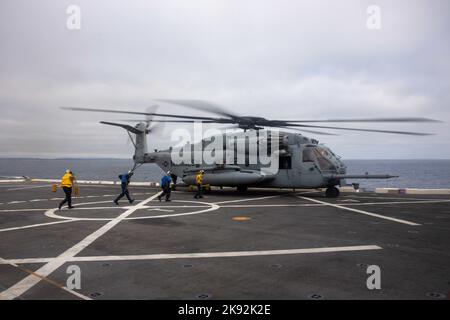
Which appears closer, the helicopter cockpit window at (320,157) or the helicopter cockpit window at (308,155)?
the helicopter cockpit window at (320,157)

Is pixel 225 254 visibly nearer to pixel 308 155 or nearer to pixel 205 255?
pixel 205 255

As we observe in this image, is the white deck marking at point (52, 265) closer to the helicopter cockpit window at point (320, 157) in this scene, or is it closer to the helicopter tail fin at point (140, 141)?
the helicopter cockpit window at point (320, 157)

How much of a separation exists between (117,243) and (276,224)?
19.3 ft

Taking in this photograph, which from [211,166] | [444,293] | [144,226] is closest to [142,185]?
[211,166]

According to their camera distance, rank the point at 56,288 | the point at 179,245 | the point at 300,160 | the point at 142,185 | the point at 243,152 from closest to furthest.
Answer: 1. the point at 56,288
2. the point at 179,245
3. the point at 300,160
4. the point at 243,152
5. the point at 142,185

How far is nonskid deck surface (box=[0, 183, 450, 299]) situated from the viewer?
6.52 meters

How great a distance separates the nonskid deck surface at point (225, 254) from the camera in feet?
21.4

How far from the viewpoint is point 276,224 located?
13164 millimetres

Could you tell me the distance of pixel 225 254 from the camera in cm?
902

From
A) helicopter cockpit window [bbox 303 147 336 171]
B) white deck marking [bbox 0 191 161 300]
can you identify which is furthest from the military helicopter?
white deck marking [bbox 0 191 161 300]

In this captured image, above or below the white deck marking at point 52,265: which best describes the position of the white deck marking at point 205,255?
below

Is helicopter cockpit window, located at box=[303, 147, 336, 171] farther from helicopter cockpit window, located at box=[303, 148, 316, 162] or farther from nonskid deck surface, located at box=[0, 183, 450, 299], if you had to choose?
nonskid deck surface, located at box=[0, 183, 450, 299]

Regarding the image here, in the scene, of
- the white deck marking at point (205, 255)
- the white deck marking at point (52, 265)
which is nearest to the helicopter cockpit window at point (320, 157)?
the white deck marking at point (205, 255)
